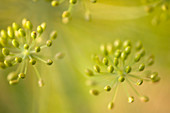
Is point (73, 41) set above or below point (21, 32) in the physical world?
above

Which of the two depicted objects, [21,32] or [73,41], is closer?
[21,32]

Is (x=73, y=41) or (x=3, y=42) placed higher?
(x=73, y=41)

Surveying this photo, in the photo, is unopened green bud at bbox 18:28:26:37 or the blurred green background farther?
the blurred green background

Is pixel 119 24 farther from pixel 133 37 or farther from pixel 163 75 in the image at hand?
pixel 163 75

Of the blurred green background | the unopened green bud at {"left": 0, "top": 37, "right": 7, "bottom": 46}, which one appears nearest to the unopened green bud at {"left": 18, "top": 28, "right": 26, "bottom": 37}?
the unopened green bud at {"left": 0, "top": 37, "right": 7, "bottom": 46}

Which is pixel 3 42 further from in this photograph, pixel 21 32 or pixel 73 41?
pixel 73 41

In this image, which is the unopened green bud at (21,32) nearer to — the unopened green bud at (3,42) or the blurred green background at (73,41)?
the unopened green bud at (3,42)

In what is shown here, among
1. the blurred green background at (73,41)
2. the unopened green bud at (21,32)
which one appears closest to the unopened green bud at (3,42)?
the unopened green bud at (21,32)

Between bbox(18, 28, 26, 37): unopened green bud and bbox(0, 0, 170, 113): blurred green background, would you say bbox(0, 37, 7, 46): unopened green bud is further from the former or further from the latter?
bbox(0, 0, 170, 113): blurred green background

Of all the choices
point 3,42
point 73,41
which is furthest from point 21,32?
point 73,41

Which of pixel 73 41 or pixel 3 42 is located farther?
pixel 73 41
